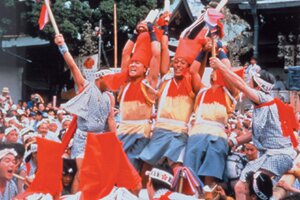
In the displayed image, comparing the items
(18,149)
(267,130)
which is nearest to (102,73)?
(18,149)

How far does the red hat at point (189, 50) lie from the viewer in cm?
855

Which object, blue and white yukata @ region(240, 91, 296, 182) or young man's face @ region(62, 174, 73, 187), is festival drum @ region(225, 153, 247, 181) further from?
young man's face @ region(62, 174, 73, 187)

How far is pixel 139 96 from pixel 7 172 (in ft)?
6.65

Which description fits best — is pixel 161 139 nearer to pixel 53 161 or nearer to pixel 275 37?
pixel 53 161

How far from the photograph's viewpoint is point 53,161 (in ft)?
24.0

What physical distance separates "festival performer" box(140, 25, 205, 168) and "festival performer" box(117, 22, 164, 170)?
14 centimetres

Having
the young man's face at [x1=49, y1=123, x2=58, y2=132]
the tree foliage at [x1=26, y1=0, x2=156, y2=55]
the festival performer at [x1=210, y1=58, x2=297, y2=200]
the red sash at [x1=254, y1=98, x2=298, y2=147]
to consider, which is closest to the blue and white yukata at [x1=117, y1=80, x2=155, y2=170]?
the festival performer at [x1=210, y1=58, x2=297, y2=200]

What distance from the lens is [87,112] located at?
8.43m

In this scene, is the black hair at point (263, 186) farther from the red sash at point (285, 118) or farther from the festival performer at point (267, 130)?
the red sash at point (285, 118)

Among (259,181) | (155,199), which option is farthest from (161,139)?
(259,181)

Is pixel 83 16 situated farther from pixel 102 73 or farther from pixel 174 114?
pixel 174 114

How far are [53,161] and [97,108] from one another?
49.8 inches

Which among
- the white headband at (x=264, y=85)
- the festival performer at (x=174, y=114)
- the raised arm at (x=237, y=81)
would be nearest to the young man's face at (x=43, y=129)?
the festival performer at (x=174, y=114)

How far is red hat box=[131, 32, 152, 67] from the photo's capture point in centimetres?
876
